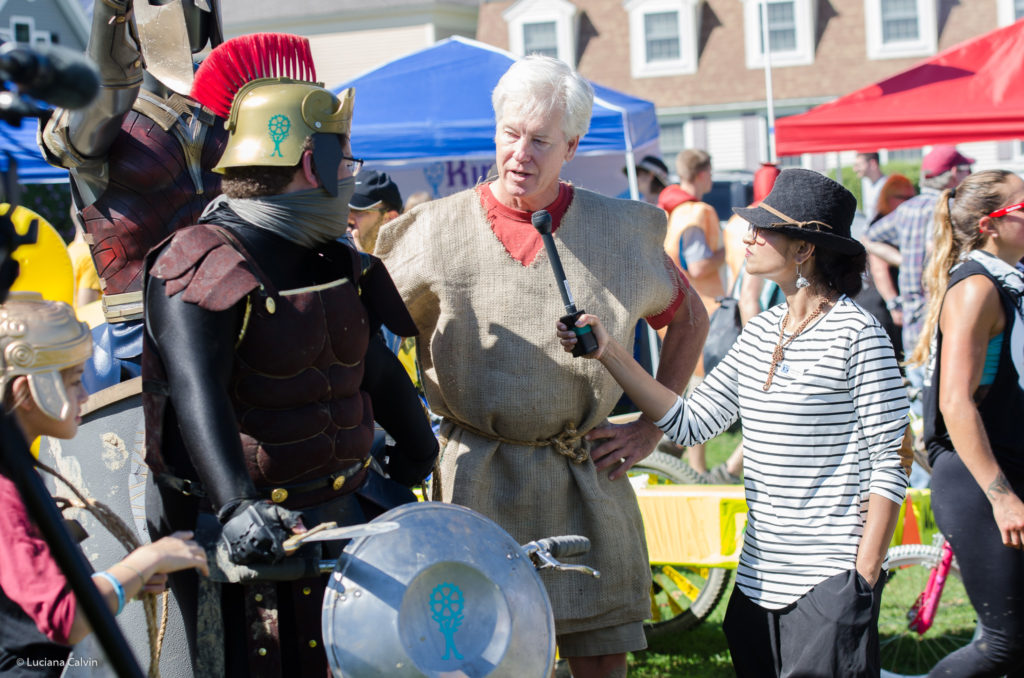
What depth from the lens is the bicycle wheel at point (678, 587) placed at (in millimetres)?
4699

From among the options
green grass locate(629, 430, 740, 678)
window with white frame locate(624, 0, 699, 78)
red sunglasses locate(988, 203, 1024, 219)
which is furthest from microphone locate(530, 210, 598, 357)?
window with white frame locate(624, 0, 699, 78)

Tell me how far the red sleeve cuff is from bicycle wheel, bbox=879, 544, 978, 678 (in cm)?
176

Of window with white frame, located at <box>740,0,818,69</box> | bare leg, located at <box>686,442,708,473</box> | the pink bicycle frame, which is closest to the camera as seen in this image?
the pink bicycle frame

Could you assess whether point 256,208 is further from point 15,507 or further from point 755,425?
point 755,425

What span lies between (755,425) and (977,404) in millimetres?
861

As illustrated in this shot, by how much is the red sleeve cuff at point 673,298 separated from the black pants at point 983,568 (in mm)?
968

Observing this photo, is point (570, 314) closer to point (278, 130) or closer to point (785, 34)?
point (278, 130)

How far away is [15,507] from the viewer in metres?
1.83

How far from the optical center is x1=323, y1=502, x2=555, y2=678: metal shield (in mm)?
1819

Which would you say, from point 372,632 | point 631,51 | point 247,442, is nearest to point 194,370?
point 247,442

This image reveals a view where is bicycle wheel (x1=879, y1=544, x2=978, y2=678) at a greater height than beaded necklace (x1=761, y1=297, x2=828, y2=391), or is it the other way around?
beaded necklace (x1=761, y1=297, x2=828, y2=391)

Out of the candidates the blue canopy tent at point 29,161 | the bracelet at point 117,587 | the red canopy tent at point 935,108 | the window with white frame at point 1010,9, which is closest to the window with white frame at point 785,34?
the window with white frame at point 1010,9

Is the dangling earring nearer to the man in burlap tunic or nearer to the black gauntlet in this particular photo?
the man in burlap tunic

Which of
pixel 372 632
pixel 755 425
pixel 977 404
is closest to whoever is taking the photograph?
pixel 372 632
